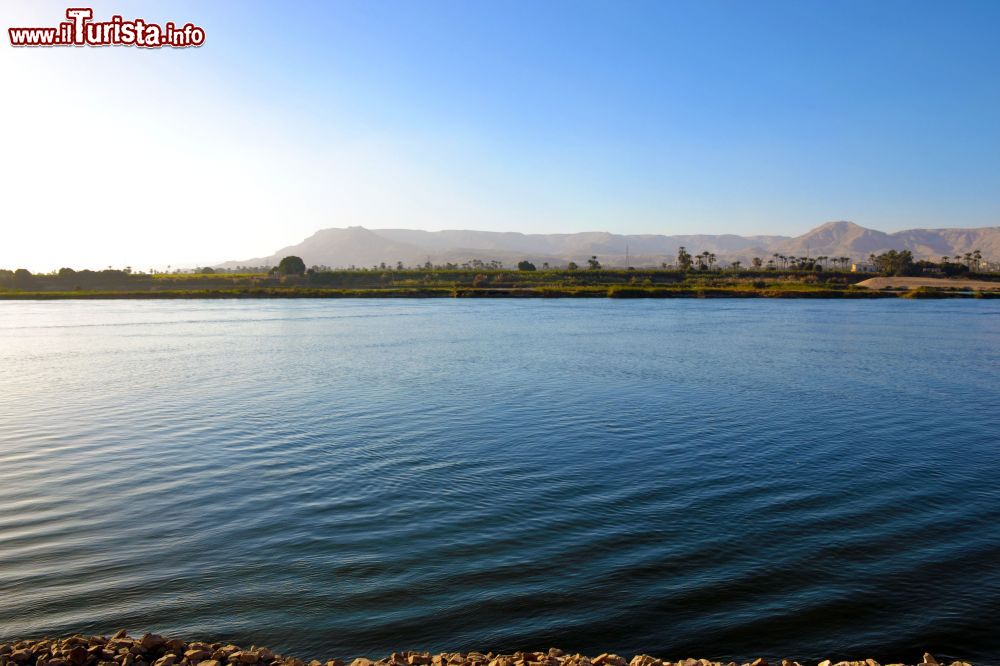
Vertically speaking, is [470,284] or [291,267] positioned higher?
[291,267]

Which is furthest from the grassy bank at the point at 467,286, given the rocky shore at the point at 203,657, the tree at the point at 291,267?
the rocky shore at the point at 203,657

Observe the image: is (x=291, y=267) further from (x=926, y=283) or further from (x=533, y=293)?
(x=926, y=283)

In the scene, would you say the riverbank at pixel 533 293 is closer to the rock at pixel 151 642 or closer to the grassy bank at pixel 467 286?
the grassy bank at pixel 467 286

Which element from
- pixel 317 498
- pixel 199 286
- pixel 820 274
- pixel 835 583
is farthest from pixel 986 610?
pixel 820 274

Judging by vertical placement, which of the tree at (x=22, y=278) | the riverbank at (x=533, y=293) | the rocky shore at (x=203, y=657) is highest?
the tree at (x=22, y=278)

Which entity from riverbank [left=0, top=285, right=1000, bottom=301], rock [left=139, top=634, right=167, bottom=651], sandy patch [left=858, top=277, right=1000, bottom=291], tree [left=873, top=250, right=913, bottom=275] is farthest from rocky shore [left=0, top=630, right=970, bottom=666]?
tree [left=873, top=250, right=913, bottom=275]

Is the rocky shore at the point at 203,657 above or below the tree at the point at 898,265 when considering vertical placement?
below

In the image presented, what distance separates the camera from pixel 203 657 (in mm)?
7219

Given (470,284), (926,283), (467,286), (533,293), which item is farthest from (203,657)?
(926,283)

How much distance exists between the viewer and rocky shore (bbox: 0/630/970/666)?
278 inches

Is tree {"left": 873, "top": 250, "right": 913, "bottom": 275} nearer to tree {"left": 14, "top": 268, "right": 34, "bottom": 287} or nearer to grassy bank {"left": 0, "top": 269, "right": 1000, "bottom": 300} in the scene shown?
grassy bank {"left": 0, "top": 269, "right": 1000, "bottom": 300}

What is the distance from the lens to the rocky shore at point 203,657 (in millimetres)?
7055

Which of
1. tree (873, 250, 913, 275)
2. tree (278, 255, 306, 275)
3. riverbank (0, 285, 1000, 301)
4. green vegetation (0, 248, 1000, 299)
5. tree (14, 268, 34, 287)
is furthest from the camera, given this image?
tree (873, 250, 913, 275)

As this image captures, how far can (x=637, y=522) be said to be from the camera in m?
12.5
